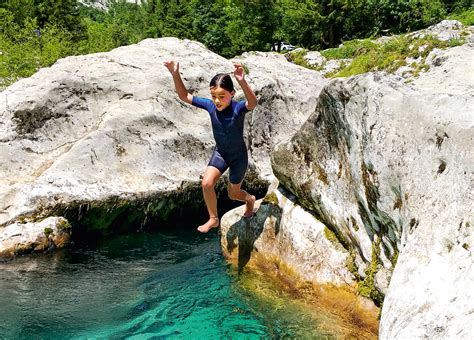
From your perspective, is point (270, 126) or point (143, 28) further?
point (143, 28)

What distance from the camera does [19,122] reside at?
41.7 feet

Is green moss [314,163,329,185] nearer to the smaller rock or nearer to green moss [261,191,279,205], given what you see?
green moss [261,191,279,205]

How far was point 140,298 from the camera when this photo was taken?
29.2 feet

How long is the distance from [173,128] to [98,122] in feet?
6.60

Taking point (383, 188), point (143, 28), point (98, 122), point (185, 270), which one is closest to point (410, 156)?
→ point (383, 188)

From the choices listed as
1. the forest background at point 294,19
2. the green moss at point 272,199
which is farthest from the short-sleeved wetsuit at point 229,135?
the forest background at point 294,19

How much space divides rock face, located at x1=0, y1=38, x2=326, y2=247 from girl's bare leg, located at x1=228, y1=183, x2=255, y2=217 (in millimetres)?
3160

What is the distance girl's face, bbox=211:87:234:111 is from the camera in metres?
7.88

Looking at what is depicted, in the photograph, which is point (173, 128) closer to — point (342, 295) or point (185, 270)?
point (185, 270)

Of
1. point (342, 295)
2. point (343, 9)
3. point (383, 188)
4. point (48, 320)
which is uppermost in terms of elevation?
point (343, 9)

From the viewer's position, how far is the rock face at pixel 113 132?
452 inches

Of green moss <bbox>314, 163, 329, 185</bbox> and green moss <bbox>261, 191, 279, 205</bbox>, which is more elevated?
green moss <bbox>314, 163, 329, 185</bbox>

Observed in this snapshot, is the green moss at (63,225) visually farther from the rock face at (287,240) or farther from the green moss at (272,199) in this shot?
the green moss at (272,199)

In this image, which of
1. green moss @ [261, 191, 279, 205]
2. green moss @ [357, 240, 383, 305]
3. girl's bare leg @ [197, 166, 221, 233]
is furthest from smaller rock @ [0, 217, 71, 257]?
green moss @ [357, 240, 383, 305]
